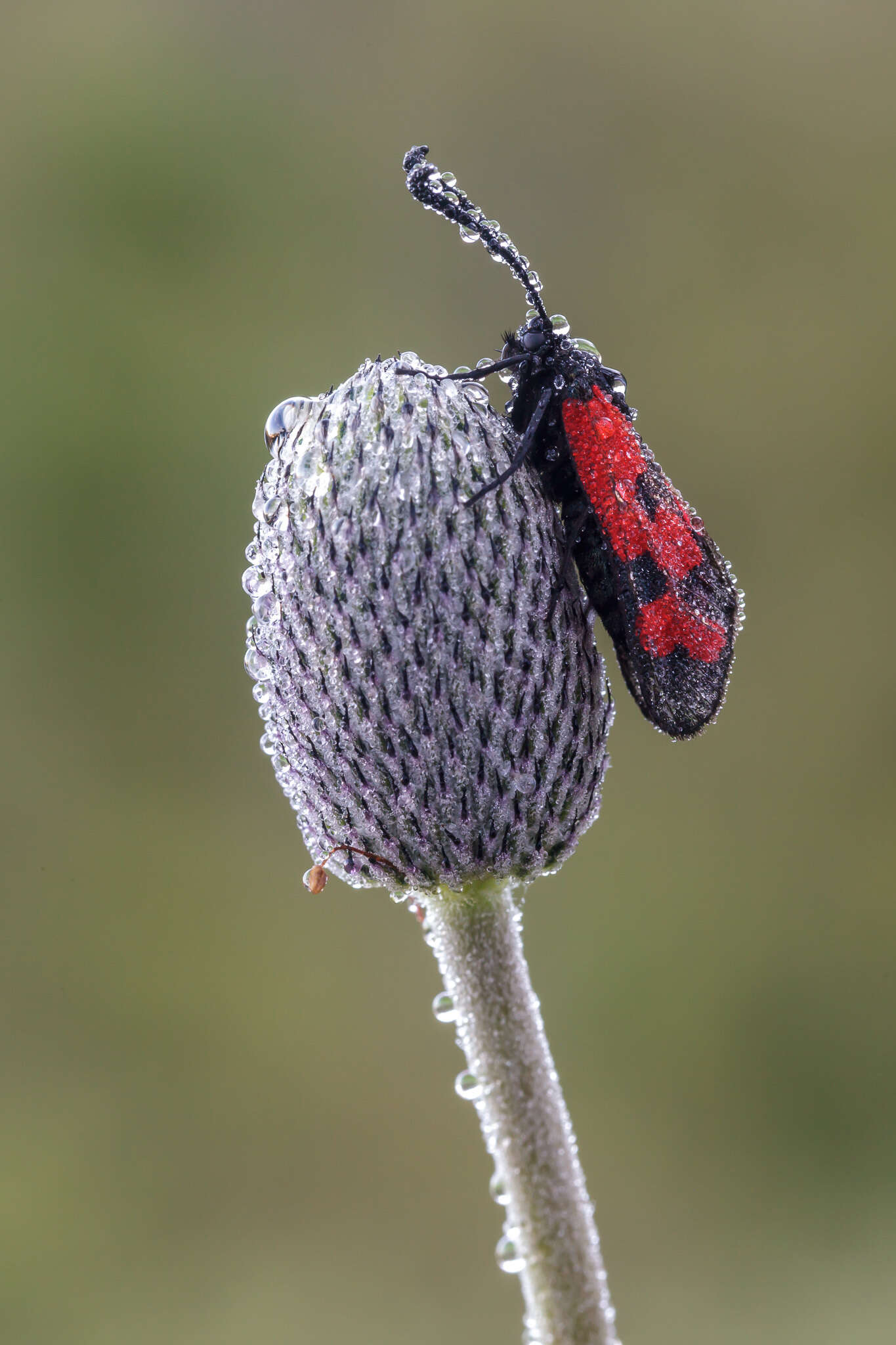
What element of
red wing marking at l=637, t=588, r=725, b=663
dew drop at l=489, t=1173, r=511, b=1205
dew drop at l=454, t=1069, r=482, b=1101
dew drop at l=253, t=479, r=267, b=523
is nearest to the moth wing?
red wing marking at l=637, t=588, r=725, b=663

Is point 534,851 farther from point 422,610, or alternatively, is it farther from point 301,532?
point 301,532

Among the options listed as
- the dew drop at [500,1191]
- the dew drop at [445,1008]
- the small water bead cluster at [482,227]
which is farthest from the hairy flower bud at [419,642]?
the dew drop at [500,1191]

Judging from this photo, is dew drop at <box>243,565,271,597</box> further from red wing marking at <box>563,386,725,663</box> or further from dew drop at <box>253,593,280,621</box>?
red wing marking at <box>563,386,725,663</box>

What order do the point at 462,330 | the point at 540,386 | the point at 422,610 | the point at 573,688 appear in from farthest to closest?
1. the point at 462,330
2. the point at 540,386
3. the point at 573,688
4. the point at 422,610

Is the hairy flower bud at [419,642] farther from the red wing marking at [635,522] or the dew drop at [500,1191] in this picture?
the dew drop at [500,1191]

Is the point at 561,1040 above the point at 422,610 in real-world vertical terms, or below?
above

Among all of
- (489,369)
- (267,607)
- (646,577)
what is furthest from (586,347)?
(267,607)

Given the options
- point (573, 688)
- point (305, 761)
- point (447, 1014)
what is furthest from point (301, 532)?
point (447, 1014)
